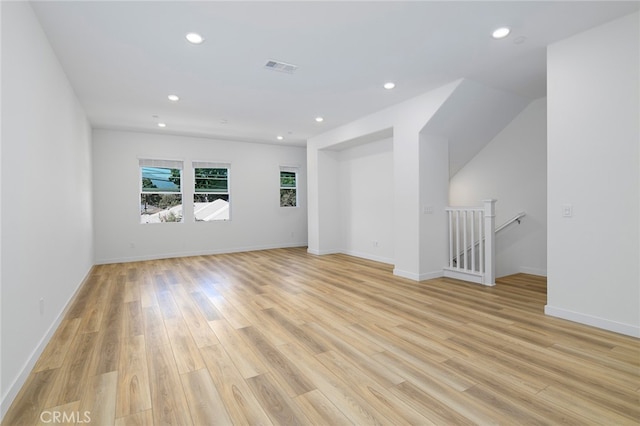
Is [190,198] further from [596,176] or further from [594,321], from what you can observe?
[594,321]

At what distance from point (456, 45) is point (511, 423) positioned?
324 centimetres

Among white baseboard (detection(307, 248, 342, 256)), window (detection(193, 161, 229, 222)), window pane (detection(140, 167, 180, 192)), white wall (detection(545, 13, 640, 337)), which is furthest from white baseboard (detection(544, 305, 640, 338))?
window pane (detection(140, 167, 180, 192))

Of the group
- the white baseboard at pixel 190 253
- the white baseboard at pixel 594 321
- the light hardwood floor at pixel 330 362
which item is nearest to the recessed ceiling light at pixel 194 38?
the light hardwood floor at pixel 330 362

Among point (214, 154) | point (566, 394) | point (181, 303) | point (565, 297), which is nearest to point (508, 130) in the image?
point (565, 297)

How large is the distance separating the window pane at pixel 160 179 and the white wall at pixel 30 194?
3.30 m

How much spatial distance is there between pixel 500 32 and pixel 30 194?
4.24m

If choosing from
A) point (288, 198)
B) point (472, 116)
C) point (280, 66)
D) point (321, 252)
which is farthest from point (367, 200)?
point (280, 66)

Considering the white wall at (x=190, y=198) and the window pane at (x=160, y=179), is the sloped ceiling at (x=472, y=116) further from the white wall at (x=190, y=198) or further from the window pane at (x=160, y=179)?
the window pane at (x=160, y=179)

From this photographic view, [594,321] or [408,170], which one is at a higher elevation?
[408,170]

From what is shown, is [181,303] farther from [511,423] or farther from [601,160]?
[601,160]

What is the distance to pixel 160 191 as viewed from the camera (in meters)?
7.12

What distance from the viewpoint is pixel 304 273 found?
17.4 ft

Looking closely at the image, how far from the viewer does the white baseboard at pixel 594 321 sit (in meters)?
2.69

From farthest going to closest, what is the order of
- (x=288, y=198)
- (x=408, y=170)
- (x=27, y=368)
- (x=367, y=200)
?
(x=288, y=198) → (x=367, y=200) → (x=408, y=170) → (x=27, y=368)
